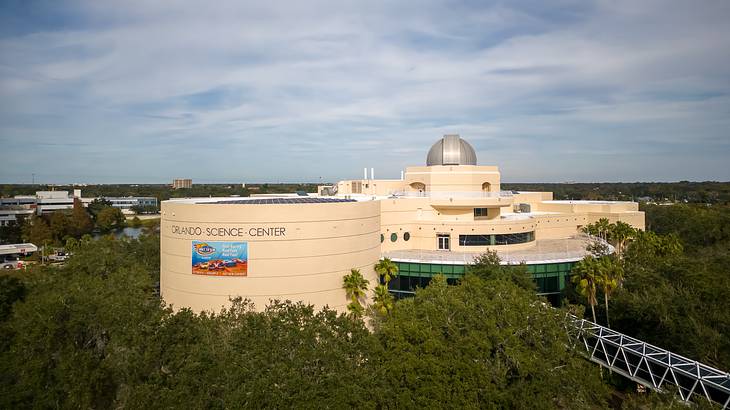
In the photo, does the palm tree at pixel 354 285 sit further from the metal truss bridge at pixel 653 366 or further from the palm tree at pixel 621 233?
the palm tree at pixel 621 233

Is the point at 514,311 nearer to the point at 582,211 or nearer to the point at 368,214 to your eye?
the point at 368,214

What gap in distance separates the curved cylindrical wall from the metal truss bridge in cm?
1748

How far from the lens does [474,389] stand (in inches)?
746

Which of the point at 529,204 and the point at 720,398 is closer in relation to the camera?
the point at 720,398

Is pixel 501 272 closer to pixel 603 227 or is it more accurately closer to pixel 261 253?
pixel 261 253

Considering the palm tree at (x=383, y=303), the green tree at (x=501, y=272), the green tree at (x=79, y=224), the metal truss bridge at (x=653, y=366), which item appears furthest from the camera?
the green tree at (x=79, y=224)

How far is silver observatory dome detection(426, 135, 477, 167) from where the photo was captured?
51469mm

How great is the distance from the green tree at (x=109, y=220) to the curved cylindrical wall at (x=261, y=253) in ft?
315

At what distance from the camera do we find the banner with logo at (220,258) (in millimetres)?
31766

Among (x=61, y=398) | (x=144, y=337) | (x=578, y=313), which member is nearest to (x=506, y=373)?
(x=578, y=313)

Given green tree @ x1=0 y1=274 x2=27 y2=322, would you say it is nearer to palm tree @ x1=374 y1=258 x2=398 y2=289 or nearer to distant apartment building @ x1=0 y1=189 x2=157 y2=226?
palm tree @ x1=374 y1=258 x2=398 y2=289

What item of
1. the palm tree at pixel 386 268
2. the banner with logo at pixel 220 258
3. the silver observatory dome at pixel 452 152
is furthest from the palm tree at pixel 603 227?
the banner with logo at pixel 220 258

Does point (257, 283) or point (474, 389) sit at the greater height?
point (257, 283)

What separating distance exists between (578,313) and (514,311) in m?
5.20
